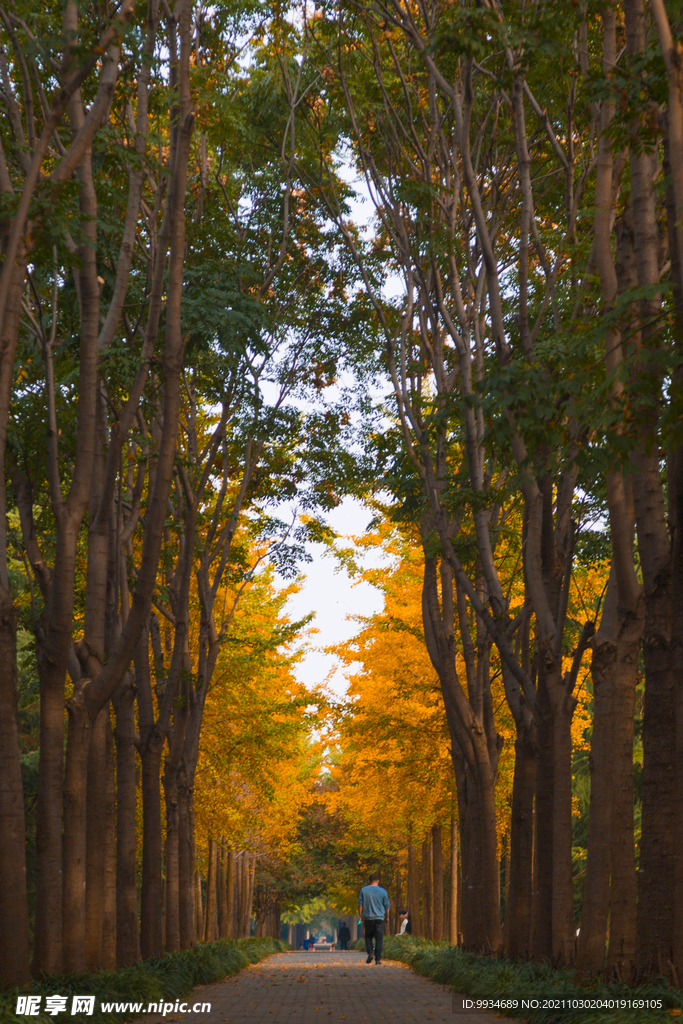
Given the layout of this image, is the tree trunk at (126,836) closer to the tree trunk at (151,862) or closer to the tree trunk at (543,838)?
the tree trunk at (151,862)

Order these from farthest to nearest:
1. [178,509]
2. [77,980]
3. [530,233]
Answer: [178,509] → [530,233] → [77,980]

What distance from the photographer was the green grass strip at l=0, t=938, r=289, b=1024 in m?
7.48

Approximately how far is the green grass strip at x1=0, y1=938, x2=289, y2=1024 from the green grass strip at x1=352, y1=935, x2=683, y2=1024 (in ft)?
10.2

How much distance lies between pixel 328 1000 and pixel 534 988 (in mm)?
3827

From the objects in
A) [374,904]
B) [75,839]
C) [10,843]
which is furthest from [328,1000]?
[374,904]

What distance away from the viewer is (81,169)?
9555 millimetres

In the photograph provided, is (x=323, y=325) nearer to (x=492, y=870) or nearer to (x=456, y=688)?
(x=456, y=688)

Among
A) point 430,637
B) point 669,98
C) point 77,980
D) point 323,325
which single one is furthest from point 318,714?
point 669,98

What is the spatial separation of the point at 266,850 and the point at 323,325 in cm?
3062

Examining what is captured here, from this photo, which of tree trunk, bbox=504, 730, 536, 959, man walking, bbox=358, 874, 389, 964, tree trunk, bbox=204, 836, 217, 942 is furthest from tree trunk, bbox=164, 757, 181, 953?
tree trunk, bbox=204, 836, 217, 942

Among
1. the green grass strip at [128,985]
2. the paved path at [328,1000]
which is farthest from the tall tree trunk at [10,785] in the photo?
the paved path at [328,1000]

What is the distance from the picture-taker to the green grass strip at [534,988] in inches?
265

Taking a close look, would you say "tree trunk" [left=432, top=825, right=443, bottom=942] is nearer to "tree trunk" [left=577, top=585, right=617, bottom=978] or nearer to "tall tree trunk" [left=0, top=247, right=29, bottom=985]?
"tree trunk" [left=577, top=585, right=617, bottom=978]

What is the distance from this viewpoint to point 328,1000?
1195cm
